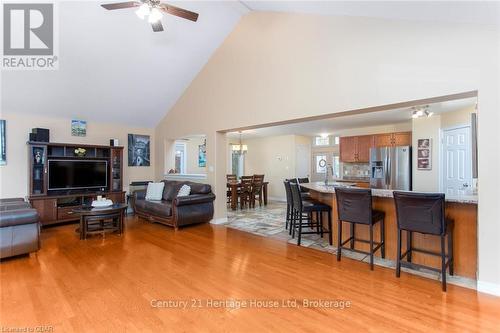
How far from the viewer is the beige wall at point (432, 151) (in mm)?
5672

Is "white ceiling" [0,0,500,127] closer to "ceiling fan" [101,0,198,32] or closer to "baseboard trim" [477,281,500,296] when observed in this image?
"ceiling fan" [101,0,198,32]

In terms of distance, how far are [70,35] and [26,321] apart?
4.03m

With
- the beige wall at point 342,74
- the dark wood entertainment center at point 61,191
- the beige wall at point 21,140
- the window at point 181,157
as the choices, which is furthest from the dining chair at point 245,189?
the beige wall at point 21,140

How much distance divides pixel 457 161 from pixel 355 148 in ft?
8.33

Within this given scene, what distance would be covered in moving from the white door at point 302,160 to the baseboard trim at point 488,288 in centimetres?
627

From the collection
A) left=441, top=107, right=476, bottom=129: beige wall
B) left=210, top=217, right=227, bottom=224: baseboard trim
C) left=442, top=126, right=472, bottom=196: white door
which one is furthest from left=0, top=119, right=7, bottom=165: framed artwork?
left=441, top=107, right=476, bottom=129: beige wall

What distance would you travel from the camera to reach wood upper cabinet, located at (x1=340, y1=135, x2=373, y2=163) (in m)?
7.09

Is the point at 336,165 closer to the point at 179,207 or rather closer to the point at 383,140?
the point at 383,140

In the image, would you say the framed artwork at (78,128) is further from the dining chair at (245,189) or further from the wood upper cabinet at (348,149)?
the wood upper cabinet at (348,149)

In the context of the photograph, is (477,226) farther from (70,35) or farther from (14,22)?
(14,22)

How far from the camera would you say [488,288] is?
254cm

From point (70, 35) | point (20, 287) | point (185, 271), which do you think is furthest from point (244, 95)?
point (20, 287)

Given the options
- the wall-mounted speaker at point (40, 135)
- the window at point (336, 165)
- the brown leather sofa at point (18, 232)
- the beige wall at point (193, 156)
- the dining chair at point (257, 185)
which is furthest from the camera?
the beige wall at point (193, 156)

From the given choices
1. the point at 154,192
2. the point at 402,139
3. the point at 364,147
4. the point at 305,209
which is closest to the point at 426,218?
the point at 305,209
